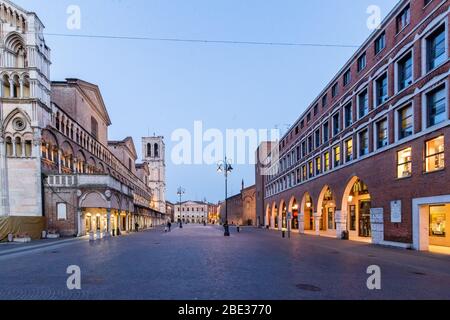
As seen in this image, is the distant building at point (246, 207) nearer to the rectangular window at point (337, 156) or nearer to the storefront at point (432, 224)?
the rectangular window at point (337, 156)

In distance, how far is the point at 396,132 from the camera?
21.5 metres

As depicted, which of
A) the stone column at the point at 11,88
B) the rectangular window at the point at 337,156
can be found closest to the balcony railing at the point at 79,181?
the stone column at the point at 11,88

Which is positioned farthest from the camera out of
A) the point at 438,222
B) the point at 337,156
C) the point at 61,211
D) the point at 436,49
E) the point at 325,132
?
the point at 325,132

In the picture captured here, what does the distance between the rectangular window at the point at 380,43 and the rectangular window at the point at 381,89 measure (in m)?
2.24

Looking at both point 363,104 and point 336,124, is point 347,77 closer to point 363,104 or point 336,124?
point 363,104

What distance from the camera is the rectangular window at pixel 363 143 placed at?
2581 centimetres

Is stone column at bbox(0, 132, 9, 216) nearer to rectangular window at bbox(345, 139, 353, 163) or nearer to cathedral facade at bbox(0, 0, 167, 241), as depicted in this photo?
cathedral facade at bbox(0, 0, 167, 241)

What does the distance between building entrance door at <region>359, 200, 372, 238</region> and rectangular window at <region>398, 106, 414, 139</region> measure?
11.1m

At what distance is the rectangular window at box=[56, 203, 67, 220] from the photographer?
31891 millimetres

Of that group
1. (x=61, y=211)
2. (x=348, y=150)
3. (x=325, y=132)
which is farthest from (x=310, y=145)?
(x=61, y=211)

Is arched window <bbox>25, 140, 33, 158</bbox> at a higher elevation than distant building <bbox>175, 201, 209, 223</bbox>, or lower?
higher

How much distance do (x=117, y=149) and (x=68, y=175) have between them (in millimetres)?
39735

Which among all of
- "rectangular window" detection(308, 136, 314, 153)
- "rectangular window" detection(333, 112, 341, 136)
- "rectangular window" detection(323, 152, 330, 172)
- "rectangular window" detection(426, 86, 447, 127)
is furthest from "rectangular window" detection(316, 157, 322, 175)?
"rectangular window" detection(426, 86, 447, 127)

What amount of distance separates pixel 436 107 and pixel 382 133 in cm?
580
